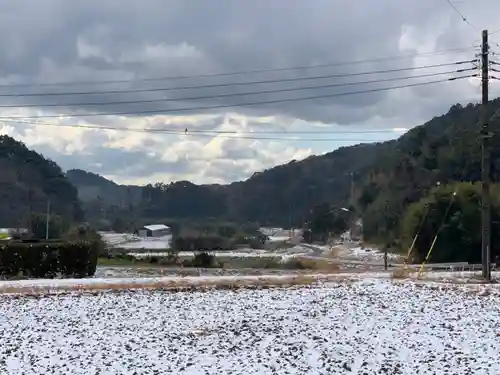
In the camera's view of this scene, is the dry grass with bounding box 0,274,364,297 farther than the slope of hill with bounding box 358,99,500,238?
No

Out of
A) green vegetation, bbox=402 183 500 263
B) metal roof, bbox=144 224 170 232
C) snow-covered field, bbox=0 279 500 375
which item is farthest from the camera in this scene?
metal roof, bbox=144 224 170 232

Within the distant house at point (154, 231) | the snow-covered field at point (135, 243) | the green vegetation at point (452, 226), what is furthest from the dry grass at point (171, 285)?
the distant house at point (154, 231)

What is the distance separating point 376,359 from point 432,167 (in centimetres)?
8217

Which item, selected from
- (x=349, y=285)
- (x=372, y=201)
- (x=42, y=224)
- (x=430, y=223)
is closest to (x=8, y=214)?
(x=42, y=224)

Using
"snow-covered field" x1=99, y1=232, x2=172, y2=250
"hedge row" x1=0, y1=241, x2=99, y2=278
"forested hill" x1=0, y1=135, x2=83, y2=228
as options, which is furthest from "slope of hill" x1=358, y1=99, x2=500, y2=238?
"hedge row" x1=0, y1=241, x2=99, y2=278

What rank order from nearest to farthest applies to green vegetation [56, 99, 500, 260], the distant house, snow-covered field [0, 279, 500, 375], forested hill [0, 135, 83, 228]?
snow-covered field [0, 279, 500, 375], green vegetation [56, 99, 500, 260], forested hill [0, 135, 83, 228], the distant house

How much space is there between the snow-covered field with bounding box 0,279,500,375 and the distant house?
116087 millimetres

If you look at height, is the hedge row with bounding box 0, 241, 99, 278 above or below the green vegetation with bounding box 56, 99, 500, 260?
below

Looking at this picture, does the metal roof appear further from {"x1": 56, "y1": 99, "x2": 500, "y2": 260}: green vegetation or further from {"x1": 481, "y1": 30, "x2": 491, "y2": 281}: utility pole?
{"x1": 481, "y1": 30, "x2": 491, "y2": 281}: utility pole

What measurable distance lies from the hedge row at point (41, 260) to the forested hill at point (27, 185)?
70969 mm

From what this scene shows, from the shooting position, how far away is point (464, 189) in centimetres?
6222

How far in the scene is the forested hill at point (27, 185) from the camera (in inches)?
4296

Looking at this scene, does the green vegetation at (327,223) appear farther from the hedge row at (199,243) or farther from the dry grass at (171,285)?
the dry grass at (171,285)

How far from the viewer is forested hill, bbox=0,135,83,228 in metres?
109
